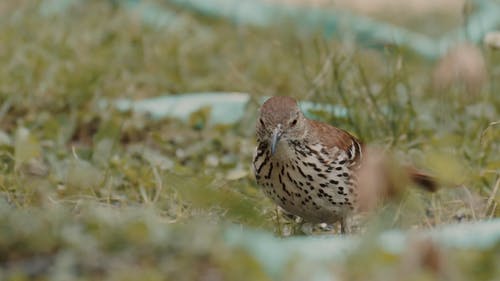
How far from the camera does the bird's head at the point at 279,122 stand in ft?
14.2

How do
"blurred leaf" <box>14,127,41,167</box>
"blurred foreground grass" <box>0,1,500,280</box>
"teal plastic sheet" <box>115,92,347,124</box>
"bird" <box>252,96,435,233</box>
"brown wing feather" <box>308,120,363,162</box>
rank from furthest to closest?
"teal plastic sheet" <box>115,92,347,124</box>, "blurred leaf" <box>14,127,41,167</box>, "brown wing feather" <box>308,120,363,162</box>, "bird" <box>252,96,435,233</box>, "blurred foreground grass" <box>0,1,500,280</box>

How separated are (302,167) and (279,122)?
0.19m

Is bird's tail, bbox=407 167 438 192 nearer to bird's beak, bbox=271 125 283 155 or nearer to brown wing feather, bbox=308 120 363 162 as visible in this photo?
brown wing feather, bbox=308 120 363 162

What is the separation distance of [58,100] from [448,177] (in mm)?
3235

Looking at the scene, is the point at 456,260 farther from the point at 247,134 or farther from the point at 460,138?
the point at 247,134

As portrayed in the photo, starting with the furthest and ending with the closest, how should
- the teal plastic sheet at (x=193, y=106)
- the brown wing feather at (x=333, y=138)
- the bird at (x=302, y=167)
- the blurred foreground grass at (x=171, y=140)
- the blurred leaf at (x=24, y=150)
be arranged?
the teal plastic sheet at (x=193, y=106), the blurred leaf at (x=24, y=150), the brown wing feather at (x=333, y=138), the bird at (x=302, y=167), the blurred foreground grass at (x=171, y=140)

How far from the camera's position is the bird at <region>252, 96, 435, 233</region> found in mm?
4242

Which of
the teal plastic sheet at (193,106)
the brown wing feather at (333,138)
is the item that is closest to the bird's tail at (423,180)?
the brown wing feather at (333,138)

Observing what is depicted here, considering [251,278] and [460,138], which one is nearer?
[251,278]

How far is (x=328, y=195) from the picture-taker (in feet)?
14.0

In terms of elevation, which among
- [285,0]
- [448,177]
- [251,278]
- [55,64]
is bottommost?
[251,278]

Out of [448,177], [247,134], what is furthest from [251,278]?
[247,134]

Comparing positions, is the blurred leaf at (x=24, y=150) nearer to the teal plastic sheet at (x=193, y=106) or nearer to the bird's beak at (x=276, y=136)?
the bird's beak at (x=276, y=136)

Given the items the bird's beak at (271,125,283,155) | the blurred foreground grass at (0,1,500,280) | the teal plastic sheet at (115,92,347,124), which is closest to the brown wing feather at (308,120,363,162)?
the bird's beak at (271,125,283,155)
